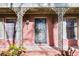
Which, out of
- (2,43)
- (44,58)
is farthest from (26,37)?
(44,58)

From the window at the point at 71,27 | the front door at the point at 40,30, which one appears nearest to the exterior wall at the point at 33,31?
the front door at the point at 40,30

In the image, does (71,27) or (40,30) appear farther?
(40,30)

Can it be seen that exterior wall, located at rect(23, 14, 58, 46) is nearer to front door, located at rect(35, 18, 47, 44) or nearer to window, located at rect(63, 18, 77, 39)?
front door, located at rect(35, 18, 47, 44)

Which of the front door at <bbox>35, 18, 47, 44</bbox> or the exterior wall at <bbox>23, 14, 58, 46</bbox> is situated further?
the front door at <bbox>35, 18, 47, 44</bbox>

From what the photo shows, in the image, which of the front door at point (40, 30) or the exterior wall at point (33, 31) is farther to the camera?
the front door at point (40, 30)

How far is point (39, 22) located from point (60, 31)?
2.87 metres

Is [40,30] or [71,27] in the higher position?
[71,27]

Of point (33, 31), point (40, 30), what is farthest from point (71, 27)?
point (33, 31)

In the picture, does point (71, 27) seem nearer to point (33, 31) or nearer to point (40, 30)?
point (40, 30)

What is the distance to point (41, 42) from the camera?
16094 mm

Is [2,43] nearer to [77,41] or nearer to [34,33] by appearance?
[34,33]

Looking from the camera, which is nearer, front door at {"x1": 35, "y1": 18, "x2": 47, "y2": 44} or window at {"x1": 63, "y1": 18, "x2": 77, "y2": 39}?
window at {"x1": 63, "y1": 18, "x2": 77, "y2": 39}

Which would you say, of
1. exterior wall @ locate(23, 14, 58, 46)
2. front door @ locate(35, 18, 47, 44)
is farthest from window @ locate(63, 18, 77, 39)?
front door @ locate(35, 18, 47, 44)

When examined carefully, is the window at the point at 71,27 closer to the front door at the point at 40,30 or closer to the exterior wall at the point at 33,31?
the exterior wall at the point at 33,31
